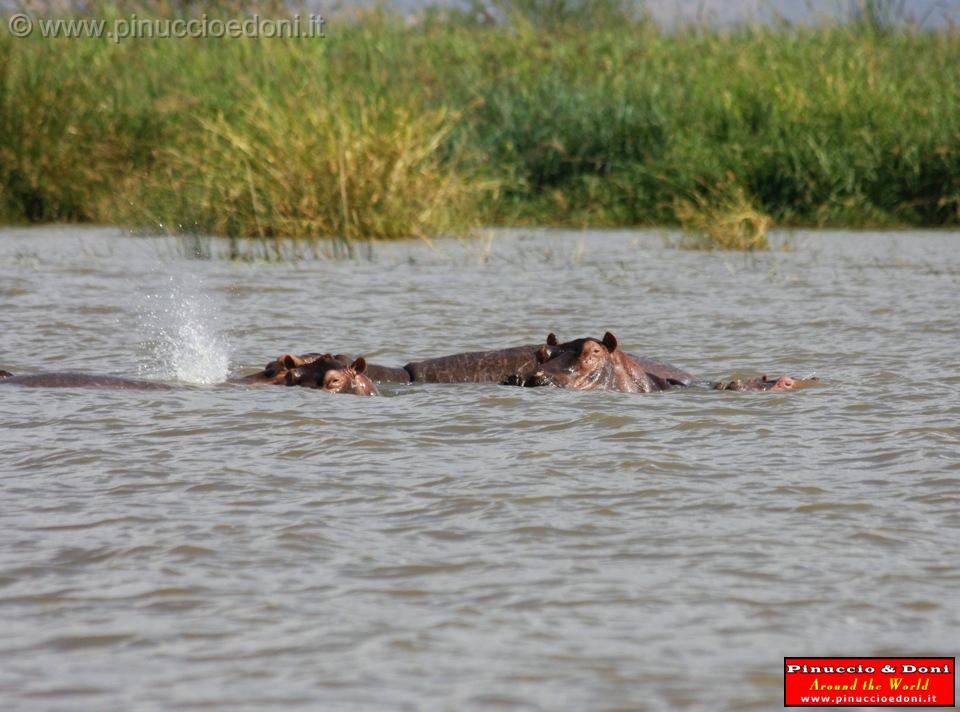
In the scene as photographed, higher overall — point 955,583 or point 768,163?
point 768,163

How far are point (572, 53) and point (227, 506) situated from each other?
14.2 meters

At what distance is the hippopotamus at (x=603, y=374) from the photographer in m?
6.11

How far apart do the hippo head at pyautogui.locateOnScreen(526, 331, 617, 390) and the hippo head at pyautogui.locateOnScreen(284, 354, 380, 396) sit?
0.66 metres

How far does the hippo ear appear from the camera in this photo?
6.00 metres

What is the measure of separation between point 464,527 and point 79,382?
2439 mm

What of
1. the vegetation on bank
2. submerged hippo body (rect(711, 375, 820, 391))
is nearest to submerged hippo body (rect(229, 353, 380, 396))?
submerged hippo body (rect(711, 375, 820, 391))

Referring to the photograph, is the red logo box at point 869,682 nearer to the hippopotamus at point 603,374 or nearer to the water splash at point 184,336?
the hippopotamus at point 603,374

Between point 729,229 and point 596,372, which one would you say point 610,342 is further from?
point 729,229

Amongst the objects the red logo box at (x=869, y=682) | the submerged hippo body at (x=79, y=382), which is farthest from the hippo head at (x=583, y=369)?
the red logo box at (x=869, y=682)

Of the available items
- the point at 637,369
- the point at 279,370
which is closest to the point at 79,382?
the point at 279,370

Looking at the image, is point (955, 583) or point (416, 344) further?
point (416, 344)

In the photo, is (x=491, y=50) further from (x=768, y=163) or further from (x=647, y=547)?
(x=647, y=547)

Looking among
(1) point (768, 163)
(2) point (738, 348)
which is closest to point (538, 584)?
(2) point (738, 348)

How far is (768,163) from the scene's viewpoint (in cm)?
1478
